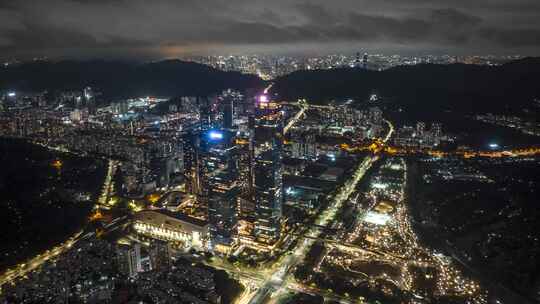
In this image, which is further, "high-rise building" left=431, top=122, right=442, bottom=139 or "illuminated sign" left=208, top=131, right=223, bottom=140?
"high-rise building" left=431, top=122, right=442, bottom=139

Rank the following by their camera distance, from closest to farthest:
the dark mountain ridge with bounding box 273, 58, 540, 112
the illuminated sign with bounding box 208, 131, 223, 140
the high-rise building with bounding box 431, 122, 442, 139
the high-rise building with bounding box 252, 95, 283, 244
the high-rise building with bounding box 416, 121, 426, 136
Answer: the high-rise building with bounding box 252, 95, 283, 244 → the illuminated sign with bounding box 208, 131, 223, 140 → the high-rise building with bounding box 431, 122, 442, 139 → the high-rise building with bounding box 416, 121, 426, 136 → the dark mountain ridge with bounding box 273, 58, 540, 112

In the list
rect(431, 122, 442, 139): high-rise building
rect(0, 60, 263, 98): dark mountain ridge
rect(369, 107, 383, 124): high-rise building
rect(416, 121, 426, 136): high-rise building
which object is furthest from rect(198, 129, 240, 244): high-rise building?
rect(0, 60, 263, 98): dark mountain ridge

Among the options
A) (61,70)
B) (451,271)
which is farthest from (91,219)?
(61,70)

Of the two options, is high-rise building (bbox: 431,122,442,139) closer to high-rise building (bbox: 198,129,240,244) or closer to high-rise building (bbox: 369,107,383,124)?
high-rise building (bbox: 369,107,383,124)

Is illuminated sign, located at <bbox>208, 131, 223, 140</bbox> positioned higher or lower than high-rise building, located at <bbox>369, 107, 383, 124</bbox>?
higher

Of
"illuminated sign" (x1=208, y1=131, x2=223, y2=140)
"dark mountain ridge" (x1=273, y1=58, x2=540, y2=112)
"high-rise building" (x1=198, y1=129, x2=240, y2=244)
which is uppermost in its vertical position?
"dark mountain ridge" (x1=273, y1=58, x2=540, y2=112)

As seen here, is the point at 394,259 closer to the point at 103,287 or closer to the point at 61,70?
the point at 103,287

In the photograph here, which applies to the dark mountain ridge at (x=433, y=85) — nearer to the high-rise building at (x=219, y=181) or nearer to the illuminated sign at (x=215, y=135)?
the illuminated sign at (x=215, y=135)

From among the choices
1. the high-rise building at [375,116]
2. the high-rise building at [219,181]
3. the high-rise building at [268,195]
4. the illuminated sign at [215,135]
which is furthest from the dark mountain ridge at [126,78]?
the high-rise building at [268,195]

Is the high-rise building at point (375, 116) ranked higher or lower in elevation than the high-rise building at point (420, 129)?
higher
